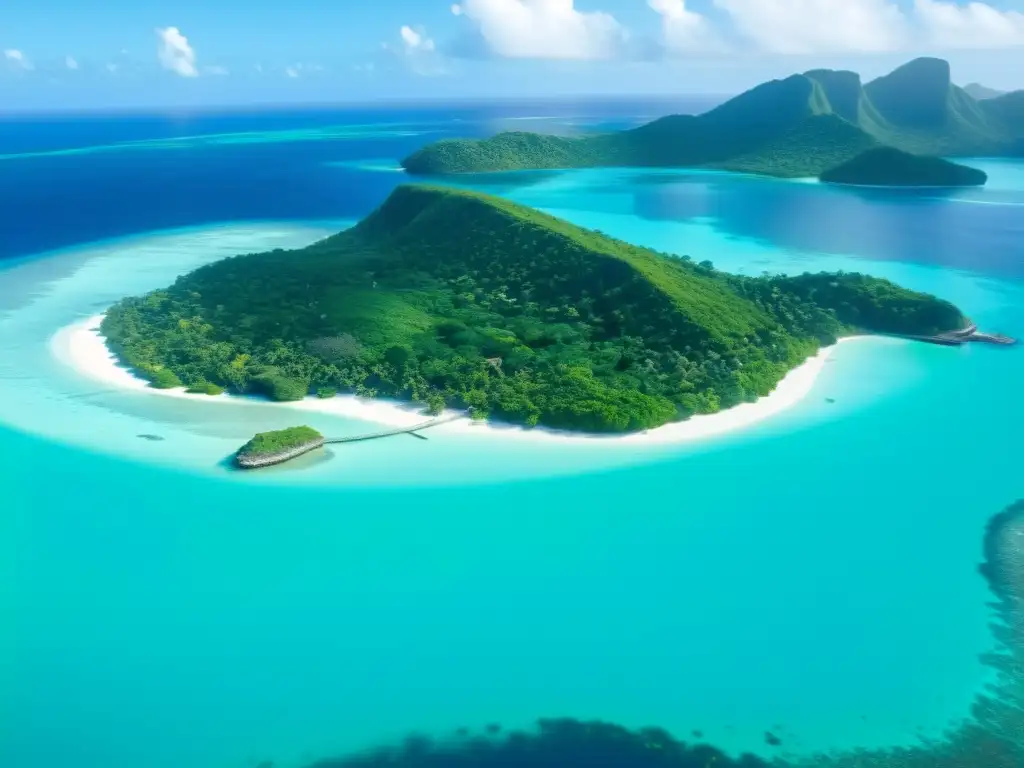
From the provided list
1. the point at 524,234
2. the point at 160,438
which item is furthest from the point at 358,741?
the point at 524,234

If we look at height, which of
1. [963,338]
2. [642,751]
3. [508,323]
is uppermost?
[508,323]

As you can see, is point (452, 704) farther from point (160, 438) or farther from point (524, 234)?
point (524, 234)

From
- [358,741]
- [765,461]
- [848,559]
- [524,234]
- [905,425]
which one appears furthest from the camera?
[524,234]

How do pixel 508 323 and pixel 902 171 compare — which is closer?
pixel 508 323

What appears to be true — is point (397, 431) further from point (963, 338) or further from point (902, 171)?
point (902, 171)

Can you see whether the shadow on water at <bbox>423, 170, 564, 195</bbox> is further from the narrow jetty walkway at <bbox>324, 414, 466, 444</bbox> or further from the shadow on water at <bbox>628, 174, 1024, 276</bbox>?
the narrow jetty walkway at <bbox>324, 414, 466, 444</bbox>

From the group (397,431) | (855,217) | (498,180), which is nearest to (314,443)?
(397,431)
